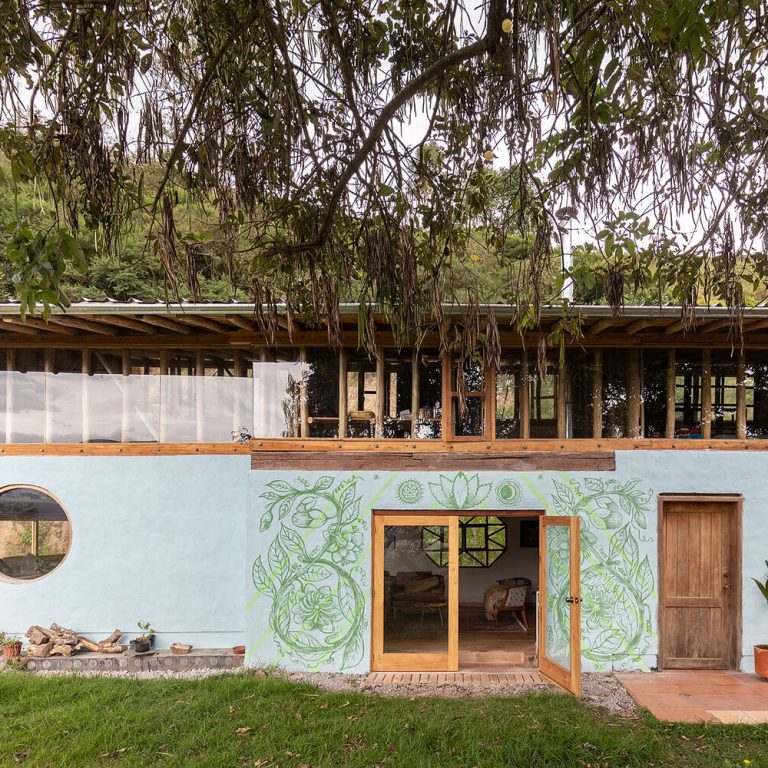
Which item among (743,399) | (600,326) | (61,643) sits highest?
(600,326)

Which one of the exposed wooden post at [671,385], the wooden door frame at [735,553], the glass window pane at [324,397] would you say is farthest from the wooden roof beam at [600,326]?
the glass window pane at [324,397]

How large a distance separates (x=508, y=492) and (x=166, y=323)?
424cm

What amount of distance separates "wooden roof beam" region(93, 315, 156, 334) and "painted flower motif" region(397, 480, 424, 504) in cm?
344

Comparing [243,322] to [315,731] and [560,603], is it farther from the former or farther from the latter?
[560,603]

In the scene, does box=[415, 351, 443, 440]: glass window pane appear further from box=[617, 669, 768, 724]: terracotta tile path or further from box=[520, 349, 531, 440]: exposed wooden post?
box=[617, 669, 768, 724]: terracotta tile path

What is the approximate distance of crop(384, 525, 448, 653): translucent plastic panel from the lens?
20.2ft

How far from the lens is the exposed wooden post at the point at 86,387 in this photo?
672 centimetres

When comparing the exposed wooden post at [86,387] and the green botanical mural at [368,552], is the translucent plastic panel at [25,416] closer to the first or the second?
the exposed wooden post at [86,387]


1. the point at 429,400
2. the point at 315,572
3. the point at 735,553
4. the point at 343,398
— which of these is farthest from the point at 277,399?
the point at 735,553

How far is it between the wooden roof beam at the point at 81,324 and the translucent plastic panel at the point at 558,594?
18.2 ft

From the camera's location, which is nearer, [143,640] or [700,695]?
[700,695]

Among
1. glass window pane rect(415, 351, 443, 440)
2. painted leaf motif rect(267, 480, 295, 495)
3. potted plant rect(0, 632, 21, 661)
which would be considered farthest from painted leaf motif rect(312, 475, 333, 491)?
potted plant rect(0, 632, 21, 661)

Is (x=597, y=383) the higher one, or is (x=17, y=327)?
(x=17, y=327)

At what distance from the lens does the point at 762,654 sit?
5.88 meters
